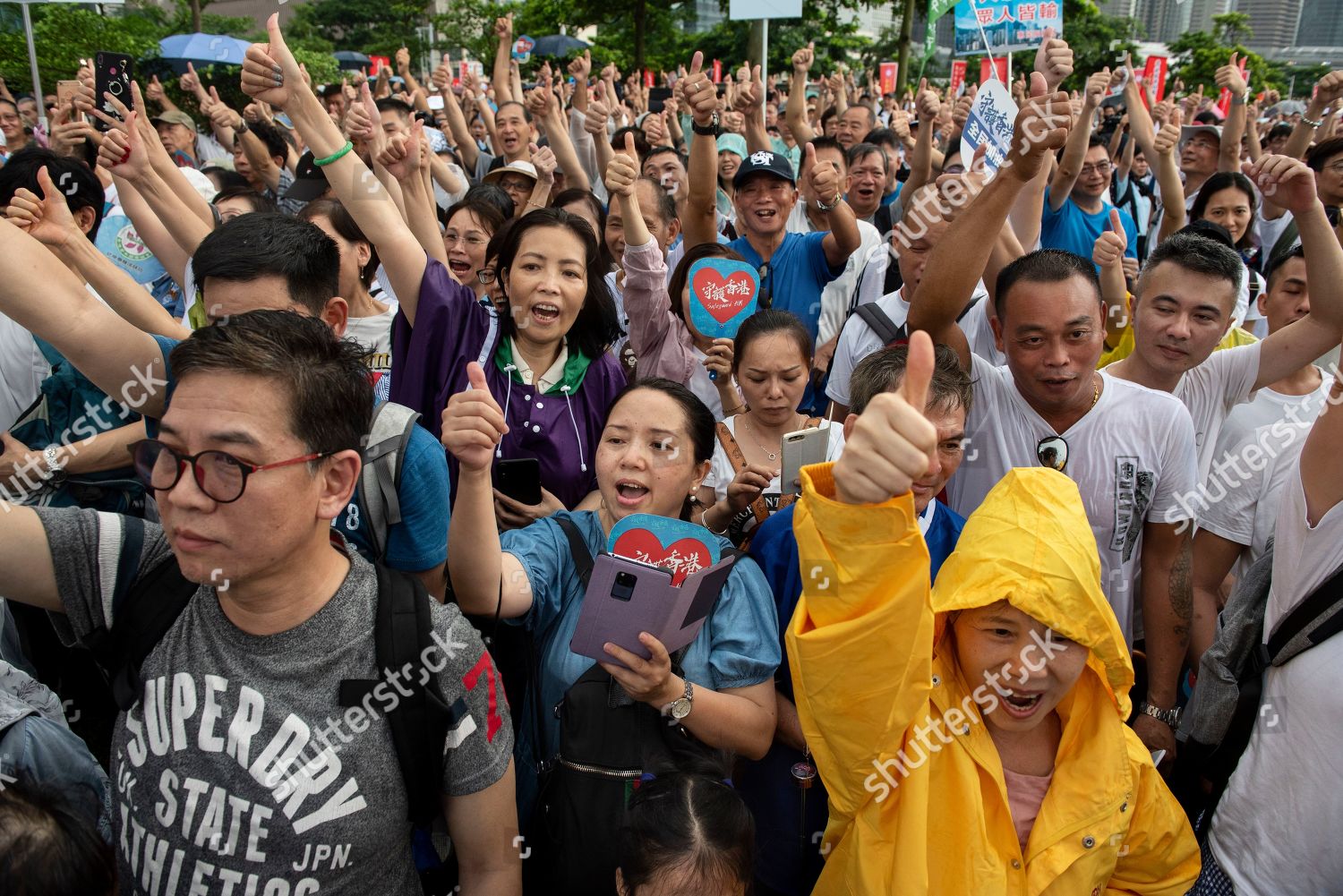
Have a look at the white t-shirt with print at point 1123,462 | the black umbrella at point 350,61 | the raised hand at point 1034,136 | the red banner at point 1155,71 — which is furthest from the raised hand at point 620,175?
the black umbrella at point 350,61

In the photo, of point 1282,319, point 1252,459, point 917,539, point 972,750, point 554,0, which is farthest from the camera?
point 554,0

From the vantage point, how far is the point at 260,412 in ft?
4.74

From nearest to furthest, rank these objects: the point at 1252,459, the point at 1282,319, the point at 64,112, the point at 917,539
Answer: the point at 917,539, the point at 1252,459, the point at 1282,319, the point at 64,112

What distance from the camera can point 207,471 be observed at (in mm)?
1407

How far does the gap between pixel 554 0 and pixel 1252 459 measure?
1192 inches

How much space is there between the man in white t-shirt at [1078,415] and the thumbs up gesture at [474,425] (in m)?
1.41

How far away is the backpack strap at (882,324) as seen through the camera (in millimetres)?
3258

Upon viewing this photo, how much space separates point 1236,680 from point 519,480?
1861 millimetres

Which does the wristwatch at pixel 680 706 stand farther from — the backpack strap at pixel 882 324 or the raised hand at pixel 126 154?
the raised hand at pixel 126 154

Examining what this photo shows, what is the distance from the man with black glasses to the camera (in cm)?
143

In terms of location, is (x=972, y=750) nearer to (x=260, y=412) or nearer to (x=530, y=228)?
(x=260, y=412)

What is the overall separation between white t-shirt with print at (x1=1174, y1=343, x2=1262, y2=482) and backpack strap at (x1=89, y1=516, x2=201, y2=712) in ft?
9.54

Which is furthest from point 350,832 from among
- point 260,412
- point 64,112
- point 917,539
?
point 64,112

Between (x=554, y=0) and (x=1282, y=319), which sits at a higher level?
(x=554, y=0)
